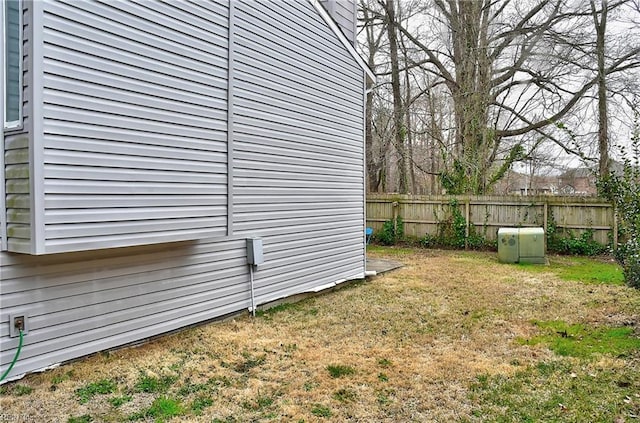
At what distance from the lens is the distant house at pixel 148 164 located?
3.07 meters

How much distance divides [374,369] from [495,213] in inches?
320

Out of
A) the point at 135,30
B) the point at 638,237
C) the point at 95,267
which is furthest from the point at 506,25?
the point at 95,267

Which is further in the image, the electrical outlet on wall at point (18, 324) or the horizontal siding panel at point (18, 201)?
the electrical outlet on wall at point (18, 324)

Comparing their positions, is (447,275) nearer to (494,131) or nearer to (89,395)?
(89,395)

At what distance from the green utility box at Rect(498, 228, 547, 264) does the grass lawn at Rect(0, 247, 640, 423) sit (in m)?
2.93

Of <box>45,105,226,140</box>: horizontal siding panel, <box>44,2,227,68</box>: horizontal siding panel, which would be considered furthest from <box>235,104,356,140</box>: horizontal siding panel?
<box>44,2,227,68</box>: horizontal siding panel

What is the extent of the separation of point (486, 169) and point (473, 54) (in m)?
3.35

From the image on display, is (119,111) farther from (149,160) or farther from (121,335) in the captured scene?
(121,335)

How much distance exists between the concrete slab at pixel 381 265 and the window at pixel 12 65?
19.3 ft

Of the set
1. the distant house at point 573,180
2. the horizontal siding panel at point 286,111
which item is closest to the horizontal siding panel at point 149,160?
the horizontal siding panel at point 286,111

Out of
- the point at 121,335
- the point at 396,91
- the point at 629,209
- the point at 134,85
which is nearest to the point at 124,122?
the point at 134,85

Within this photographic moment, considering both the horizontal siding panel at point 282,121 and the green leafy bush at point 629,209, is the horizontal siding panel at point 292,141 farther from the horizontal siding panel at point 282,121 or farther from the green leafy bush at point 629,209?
the green leafy bush at point 629,209

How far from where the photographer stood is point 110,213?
11.2ft

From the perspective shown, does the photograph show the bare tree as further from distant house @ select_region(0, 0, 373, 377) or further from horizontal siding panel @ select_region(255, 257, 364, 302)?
distant house @ select_region(0, 0, 373, 377)
